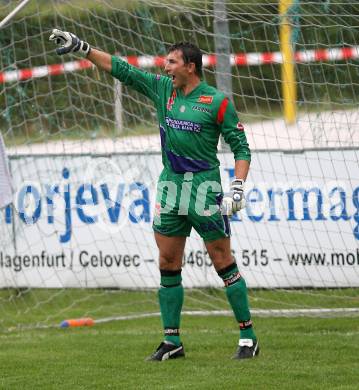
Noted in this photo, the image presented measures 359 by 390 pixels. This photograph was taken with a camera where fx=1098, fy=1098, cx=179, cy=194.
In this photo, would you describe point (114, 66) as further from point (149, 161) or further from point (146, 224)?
Result: point (146, 224)

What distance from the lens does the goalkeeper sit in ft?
26.2

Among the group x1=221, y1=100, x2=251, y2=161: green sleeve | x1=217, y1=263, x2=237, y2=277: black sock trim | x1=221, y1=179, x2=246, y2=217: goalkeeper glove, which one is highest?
x1=221, y1=100, x2=251, y2=161: green sleeve

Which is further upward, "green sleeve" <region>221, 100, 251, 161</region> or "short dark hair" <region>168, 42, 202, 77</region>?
"short dark hair" <region>168, 42, 202, 77</region>

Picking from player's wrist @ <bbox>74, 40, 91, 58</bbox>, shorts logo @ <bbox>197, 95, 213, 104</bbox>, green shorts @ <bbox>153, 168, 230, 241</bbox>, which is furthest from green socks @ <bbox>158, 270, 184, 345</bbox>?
player's wrist @ <bbox>74, 40, 91, 58</bbox>

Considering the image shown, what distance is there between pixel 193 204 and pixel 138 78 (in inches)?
42.0

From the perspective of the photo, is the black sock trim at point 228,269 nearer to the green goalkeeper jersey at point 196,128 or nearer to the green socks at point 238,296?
the green socks at point 238,296

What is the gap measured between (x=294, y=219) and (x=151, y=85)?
3196mm

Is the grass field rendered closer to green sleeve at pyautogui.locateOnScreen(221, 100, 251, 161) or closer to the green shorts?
the green shorts

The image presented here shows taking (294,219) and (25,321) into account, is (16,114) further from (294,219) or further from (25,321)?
(294,219)

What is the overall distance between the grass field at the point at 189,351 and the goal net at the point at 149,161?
0.26 feet

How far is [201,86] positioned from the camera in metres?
8.09

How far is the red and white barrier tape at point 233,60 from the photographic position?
33.4 ft

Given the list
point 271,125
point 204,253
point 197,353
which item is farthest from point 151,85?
point 204,253

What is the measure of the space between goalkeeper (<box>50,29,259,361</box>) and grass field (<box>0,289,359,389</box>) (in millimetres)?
422
